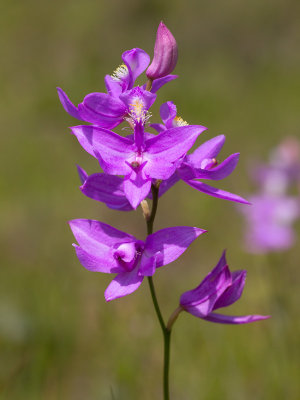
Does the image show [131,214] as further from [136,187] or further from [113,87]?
[136,187]

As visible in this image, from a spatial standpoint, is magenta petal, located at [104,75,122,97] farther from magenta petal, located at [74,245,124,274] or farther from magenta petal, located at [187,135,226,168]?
magenta petal, located at [74,245,124,274]

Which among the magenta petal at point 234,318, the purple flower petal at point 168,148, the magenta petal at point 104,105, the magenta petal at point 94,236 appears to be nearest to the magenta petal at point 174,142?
the purple flower petal at point 168,148

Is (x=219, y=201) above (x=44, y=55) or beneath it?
beneath

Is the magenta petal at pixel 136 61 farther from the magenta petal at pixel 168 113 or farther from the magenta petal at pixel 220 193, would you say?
the magenta petal at pixel 220 193

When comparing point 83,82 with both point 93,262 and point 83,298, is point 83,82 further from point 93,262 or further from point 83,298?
point 93,262

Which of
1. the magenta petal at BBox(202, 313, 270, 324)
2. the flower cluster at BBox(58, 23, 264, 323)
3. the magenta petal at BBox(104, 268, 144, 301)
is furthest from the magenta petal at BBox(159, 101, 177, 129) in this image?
the magenta petal at BBox(202, 313, 270, 324)

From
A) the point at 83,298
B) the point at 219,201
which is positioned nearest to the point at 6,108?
the point at 219,201

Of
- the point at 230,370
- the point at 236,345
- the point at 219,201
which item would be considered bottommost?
the point at 219,201

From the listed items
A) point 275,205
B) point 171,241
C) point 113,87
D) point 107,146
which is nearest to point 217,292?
point 171,241

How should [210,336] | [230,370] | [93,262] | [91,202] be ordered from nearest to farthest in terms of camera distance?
[93,262]
[230,370]
[210,336]
[91,202]
